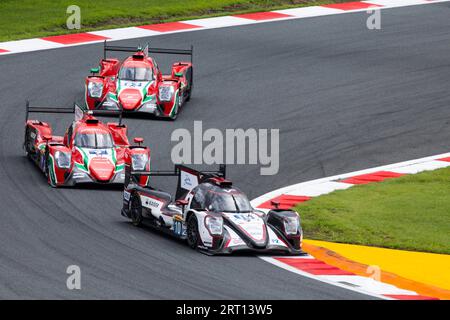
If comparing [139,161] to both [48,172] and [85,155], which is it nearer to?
[85,155]

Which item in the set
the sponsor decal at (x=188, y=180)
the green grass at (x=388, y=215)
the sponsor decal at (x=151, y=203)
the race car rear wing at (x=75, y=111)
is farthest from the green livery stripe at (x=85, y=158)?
the green grass at (x=388, y=215)

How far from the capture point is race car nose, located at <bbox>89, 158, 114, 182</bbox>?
84.6ft

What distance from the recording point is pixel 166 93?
104 feet

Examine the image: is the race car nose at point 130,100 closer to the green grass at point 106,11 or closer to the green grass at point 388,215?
the green grass at point 388,215

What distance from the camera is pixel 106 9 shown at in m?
42.4

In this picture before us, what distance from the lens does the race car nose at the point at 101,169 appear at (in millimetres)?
25797

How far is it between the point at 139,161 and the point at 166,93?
584 centimetres

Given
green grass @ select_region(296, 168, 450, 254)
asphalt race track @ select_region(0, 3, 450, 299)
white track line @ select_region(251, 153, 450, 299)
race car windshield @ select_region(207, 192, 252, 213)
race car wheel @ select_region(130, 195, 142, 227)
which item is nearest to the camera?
asphalt race track @ select_region(0, 3, 450, 299)

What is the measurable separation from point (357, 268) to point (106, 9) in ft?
76.7

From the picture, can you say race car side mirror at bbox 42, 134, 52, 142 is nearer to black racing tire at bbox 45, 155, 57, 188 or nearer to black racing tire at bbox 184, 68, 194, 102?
black racing tire at bbox 45, 155, 57, 188

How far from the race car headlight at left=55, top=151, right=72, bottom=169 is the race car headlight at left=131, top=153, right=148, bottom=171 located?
1.31 metres

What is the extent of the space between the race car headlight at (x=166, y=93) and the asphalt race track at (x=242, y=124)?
0.67 m

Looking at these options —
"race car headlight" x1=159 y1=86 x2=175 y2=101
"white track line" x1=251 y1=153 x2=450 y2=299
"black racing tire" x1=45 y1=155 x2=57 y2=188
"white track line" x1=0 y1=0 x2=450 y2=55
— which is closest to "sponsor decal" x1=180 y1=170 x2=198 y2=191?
"white track line" x1=251 y1=153 x2=450 y2=299
